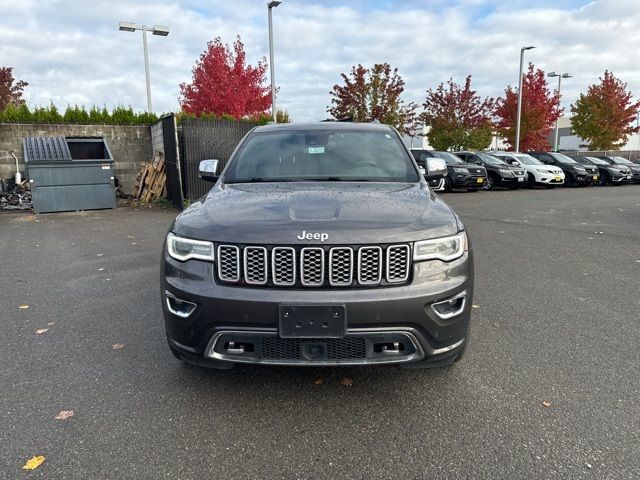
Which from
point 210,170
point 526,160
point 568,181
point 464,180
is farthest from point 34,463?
point 568,181

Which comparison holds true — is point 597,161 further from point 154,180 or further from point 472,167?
point 154,180

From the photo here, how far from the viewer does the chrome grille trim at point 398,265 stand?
255cm

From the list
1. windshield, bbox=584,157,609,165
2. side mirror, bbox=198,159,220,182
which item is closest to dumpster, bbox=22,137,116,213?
side mirror, bbox=198,159,220,182

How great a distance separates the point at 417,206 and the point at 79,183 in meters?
11.3

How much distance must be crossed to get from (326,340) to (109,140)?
45.9ft

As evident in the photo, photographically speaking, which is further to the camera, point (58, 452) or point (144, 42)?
point (144, 42)

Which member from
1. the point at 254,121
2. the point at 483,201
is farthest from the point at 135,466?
the point at 483,201

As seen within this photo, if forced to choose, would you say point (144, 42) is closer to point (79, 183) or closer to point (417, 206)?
point (79, 183)

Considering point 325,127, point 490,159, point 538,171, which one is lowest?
point 538,171

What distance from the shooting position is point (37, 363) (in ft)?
11.2

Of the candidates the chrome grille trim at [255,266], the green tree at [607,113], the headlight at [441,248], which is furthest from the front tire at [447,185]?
the green tree at [607,113]

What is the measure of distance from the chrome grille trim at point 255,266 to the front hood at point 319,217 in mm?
56

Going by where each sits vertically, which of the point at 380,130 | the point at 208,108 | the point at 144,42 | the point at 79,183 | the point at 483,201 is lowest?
the point at 483,201

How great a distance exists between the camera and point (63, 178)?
38.7ft
